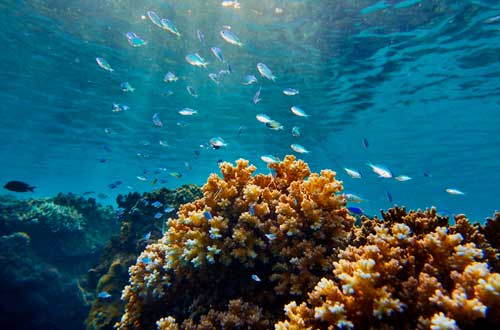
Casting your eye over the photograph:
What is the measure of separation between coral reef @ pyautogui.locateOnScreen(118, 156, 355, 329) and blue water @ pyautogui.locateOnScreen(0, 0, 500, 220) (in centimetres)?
356

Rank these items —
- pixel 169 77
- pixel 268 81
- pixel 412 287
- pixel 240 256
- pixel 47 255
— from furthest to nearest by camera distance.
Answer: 1. pixel 268 81
2. pixel 47 255
3. pixel 169 77
4. pixel 240 256
5. pixel 412 287

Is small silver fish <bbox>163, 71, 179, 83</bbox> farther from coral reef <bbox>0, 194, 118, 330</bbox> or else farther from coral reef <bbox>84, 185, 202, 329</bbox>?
coral reef <bbox>0, 194, 118, 330</bbox>

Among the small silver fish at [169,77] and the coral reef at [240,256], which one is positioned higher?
the small silver fish at [169,77]

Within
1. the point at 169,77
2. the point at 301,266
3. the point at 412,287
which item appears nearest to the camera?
the point at 412,287

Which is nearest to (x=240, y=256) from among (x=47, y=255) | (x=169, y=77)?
(x=169, y=77)

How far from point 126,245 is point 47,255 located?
19.1 feet

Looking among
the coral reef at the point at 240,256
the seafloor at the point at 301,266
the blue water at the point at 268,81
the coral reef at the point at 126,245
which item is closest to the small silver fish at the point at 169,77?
the coral reef at the point at 126,245

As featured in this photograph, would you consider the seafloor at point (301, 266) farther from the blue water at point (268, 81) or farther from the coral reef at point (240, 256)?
the blue water at point (268, 81)

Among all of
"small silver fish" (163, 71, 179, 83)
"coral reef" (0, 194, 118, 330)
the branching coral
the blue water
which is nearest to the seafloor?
the branching coral

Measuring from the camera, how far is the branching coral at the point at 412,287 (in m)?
2.03

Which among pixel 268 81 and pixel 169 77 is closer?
pixel 169 77

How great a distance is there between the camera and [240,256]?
381cm

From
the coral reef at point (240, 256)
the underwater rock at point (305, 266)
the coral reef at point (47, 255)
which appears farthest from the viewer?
the coral reef at point (47, 255)

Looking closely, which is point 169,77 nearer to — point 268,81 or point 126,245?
point 126,245
